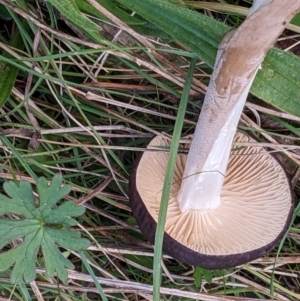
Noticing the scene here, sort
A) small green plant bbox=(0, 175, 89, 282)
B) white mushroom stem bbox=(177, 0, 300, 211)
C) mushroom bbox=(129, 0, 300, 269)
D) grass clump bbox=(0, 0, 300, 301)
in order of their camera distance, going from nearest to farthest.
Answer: white mushroom stem bbox=(177, 0, 300, 211)
mushroom bbox=(129, 0, 300, 269)
small green plant bbox=(0, 175, 89, 282)
grass clump bbox=(0, 0, 300, 301)

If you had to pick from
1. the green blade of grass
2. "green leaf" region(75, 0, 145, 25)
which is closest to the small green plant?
the green blade of grass

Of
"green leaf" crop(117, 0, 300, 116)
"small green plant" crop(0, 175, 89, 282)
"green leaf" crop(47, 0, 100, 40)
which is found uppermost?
"green leaf" crop(117, 0, 300, 116)

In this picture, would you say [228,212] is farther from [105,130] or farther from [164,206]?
[105,130]

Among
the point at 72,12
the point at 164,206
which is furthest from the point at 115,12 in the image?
the point at 164,206

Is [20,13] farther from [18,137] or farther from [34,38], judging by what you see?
[18,137]

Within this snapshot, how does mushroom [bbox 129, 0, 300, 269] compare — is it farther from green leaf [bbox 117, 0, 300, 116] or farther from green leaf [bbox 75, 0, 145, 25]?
green leaf [bbox 75, 0, 145, 25]

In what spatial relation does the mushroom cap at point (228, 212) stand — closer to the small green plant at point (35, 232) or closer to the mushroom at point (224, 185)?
the mushroom at point (224, 185)
